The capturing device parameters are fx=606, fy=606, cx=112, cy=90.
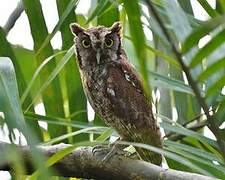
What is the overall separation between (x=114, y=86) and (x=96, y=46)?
0.20 m

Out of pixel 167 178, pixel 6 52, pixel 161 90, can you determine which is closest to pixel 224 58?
pixel 167 178

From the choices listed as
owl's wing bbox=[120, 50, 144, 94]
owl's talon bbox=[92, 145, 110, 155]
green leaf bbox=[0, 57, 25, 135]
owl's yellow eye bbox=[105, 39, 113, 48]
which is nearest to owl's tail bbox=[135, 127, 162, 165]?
owl's talon bbox=[92, 145, 110, 155]

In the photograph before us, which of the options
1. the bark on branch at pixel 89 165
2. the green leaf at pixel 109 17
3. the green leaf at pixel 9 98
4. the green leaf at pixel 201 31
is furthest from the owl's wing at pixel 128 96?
the green leaf at pixel 201 31

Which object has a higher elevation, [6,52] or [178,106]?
[6,52]

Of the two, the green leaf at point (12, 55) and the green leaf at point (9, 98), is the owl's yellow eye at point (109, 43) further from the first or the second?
the green leaf at point (9, 98)

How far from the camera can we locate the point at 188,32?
792mm

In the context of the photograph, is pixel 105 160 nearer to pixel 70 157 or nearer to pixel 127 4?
pixel 70 157

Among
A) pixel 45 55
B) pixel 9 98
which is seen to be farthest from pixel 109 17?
pixel 9 98

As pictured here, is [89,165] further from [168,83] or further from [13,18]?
[13,18]

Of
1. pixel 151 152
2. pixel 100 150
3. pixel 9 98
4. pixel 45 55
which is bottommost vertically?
pixel 151 152

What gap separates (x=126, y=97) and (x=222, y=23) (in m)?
1.65

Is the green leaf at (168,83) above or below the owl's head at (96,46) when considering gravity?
above

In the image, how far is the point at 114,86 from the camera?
241 cm

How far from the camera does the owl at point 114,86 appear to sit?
2.29 meters
